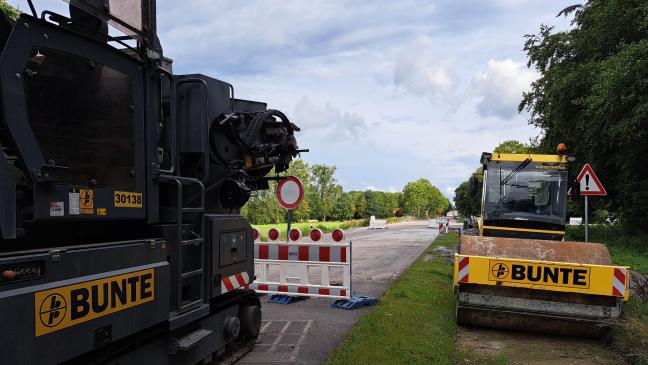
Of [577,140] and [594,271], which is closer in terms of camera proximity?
[594,271]

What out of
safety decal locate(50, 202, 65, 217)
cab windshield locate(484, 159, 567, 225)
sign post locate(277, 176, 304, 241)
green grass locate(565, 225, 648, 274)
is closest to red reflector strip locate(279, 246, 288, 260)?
sign post locate(277, 176, 304, 241)

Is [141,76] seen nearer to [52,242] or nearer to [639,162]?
[52,242]

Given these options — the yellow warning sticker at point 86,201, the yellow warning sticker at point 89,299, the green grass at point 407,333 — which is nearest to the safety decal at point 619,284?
the green grass at point 407,333

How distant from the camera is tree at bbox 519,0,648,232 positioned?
53.0 feet

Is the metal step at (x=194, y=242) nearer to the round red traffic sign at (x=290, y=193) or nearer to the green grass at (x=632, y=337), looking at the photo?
the round red traffic sign at (x=290, y=193)

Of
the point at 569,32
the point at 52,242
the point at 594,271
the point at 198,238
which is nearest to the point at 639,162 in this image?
the point at 569,32

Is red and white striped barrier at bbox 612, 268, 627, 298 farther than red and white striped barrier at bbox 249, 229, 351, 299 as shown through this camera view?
No

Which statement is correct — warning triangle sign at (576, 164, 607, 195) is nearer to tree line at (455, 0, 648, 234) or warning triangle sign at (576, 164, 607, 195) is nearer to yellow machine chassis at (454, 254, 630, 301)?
yellow machine chassis at (454, 254, 630, 301)

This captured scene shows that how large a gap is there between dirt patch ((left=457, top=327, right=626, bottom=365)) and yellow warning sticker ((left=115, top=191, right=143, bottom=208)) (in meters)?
4.43

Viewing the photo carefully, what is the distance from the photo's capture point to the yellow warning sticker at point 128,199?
3.47 metres

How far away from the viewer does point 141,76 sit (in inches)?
152

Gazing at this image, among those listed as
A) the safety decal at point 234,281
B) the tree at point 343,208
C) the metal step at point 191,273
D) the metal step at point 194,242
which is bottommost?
the tree at point 343,208

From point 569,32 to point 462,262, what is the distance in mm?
24320

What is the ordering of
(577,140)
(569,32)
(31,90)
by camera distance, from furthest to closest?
1. (569,32)
2. (577,140)
3. (31,90)
